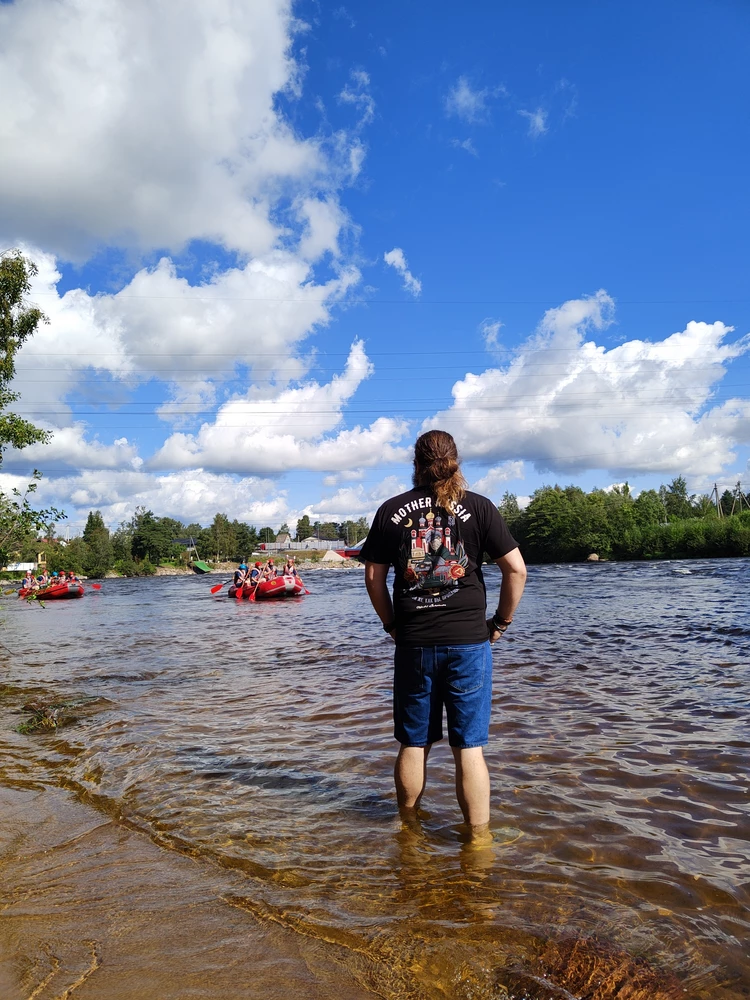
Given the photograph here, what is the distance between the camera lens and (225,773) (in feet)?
17.4

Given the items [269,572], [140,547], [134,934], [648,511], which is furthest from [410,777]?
[140,547]

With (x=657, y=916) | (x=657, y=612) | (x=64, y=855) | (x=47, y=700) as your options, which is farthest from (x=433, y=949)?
(x=657, y=612)

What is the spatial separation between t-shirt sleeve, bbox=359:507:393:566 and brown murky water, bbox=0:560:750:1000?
1.67m

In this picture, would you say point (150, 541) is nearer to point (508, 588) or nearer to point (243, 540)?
point (243, 540)

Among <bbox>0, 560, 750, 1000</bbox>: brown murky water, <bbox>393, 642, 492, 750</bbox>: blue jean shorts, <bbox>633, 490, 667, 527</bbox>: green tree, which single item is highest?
<bbox>633, 490, 667, 527</bbox>: green tree

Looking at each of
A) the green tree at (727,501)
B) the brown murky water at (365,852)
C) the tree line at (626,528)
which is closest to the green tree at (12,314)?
the brown murky water at (365,852)

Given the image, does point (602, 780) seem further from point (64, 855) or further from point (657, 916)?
point (64, 855)

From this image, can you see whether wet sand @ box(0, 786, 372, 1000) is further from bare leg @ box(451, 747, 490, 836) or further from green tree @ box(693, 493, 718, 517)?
green tree @ box(693, 493, 718, 517)

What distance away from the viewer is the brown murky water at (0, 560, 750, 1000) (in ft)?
8.29

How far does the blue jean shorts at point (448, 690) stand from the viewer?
3.74m

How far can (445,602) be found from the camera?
3.78 m

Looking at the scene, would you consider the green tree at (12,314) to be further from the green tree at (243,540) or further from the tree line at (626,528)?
the green tree at (243,540)

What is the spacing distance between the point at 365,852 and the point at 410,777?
0.50 meters

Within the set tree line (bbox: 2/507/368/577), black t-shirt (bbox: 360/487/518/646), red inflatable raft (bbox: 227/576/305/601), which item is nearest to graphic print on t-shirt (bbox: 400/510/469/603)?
black t-shirt (bbox: 360/487/518/646)
